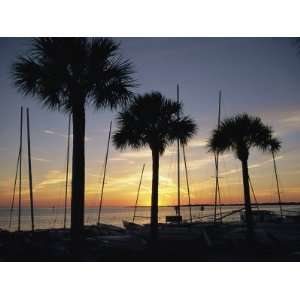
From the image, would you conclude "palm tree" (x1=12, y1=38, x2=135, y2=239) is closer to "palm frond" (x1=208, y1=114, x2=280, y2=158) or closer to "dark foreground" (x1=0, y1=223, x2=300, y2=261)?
"dark foreground" (x1=0, y1=223, x2=300, y2=261)

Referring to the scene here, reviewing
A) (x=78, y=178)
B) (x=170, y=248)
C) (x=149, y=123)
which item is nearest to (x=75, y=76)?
(x=78, y=178)

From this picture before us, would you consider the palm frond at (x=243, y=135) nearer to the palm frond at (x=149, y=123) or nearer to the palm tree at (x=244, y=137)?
the palm tree at (x=244, y=137)

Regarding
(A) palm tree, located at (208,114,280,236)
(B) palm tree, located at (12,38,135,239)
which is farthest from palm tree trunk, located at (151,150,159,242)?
(B) palm tree, located at (12,38,135,239)

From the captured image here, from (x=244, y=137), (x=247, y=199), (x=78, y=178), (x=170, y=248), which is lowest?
(x=170, y=248)

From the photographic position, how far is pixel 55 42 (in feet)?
27.0

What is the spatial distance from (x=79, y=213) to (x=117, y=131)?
18.1ft

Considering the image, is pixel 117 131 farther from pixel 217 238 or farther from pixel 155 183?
pixel 217 238

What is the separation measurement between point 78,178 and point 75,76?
264cm

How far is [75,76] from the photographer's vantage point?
836 cm

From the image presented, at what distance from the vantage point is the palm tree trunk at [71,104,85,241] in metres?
8.16

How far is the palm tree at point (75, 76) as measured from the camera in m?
8.20

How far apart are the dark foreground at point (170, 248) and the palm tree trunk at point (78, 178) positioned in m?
0.48

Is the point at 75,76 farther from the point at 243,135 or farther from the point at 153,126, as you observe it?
the point at 243,135
